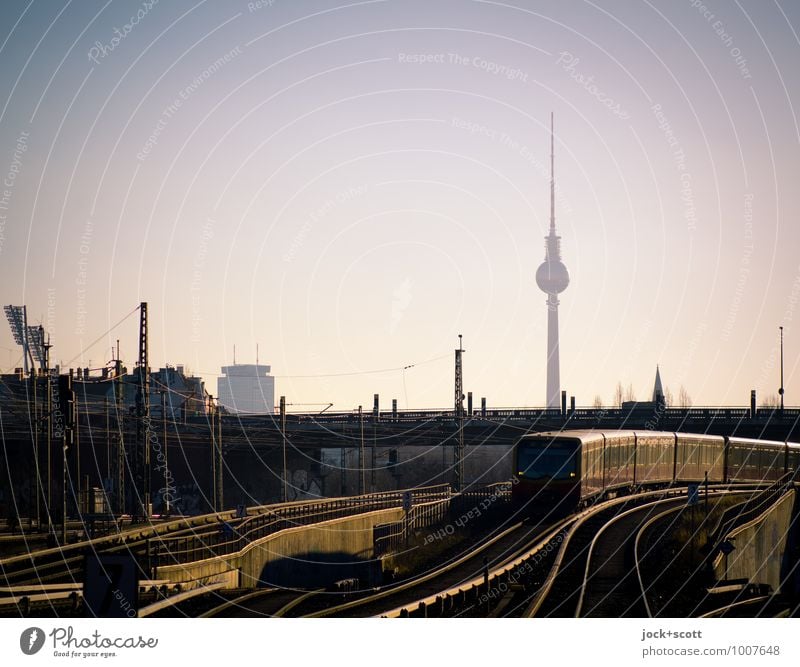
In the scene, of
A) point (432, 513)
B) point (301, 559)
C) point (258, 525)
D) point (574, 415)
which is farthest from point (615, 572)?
point (574, 415)

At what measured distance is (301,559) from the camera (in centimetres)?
5000

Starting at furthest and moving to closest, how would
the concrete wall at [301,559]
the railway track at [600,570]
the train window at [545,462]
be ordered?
the train window at [545,462] < the concrete wall at [301,559] < the railway track at [600,570]

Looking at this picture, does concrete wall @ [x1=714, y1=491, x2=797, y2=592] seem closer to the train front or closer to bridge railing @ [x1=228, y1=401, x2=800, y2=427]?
the train front

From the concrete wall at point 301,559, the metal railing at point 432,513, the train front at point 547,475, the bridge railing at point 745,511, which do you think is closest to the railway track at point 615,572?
the train front at point 547,475

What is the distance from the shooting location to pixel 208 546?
40.8 m

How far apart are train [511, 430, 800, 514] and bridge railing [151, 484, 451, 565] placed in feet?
22.6

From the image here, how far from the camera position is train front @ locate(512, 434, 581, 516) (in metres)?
50.4

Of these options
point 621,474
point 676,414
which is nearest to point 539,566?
point 621,474

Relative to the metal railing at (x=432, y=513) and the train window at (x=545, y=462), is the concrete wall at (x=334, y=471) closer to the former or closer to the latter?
the metal railing at (x=432, y=513)

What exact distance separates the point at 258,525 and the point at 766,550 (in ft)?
71.4

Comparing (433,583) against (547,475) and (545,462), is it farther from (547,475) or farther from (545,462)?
(545,462)

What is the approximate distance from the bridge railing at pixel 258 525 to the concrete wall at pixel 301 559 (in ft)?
2.20

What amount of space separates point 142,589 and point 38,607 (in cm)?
399

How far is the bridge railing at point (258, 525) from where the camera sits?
39844mm
